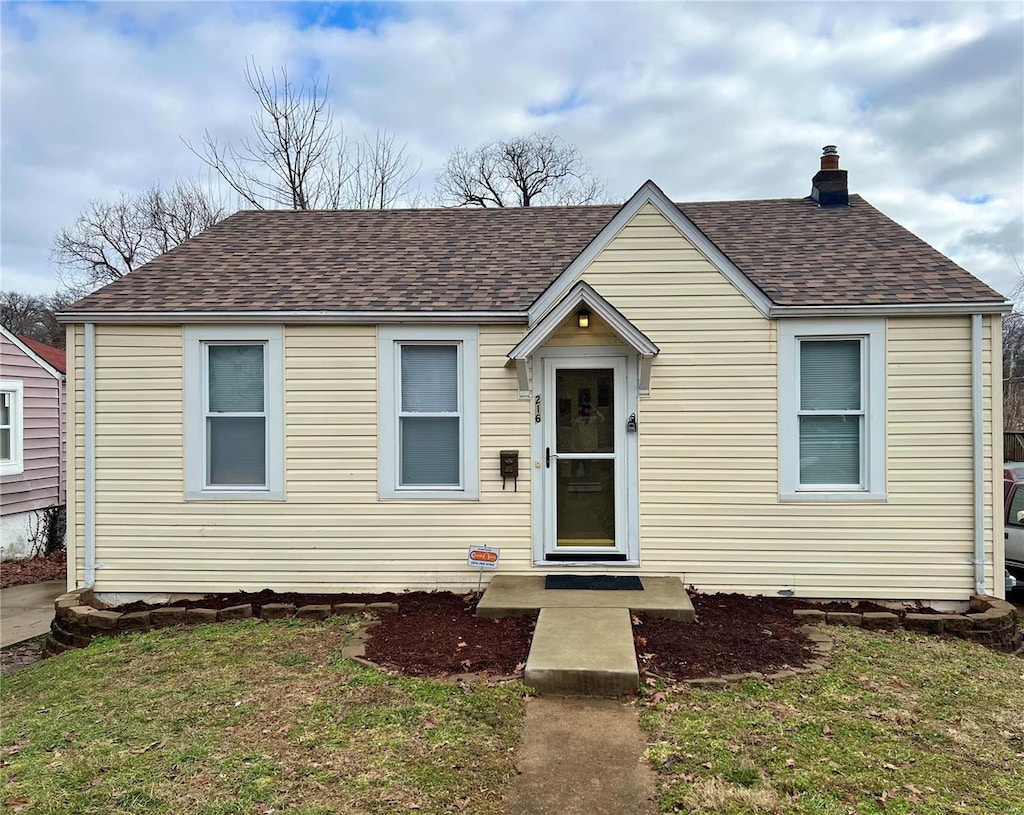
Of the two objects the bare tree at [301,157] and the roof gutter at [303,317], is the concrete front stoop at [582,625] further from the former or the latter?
the bare tree at [301,157]

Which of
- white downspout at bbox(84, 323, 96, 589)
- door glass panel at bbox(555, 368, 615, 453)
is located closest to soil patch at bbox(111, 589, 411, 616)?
white downspout at bbox(84, 323, 96, 589)

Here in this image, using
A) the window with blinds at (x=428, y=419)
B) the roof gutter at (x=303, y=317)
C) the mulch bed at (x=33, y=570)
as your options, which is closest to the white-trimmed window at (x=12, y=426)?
the mulch bed at (x=33, y=570)

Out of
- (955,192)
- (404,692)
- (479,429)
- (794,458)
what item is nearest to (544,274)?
(479,429)

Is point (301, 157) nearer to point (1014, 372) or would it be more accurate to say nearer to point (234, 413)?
point (234, 413)

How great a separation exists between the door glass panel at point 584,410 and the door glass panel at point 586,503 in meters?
0.19

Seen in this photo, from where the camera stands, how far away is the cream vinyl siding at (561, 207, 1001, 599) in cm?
619

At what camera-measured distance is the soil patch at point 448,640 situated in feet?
15.0

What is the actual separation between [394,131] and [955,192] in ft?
61.7

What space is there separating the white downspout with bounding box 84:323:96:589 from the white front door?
4959mm

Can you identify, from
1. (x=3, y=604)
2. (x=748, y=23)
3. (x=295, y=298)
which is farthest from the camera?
(x=748, y=23)

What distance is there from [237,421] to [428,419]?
215cm

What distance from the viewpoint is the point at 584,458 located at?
6555 mm

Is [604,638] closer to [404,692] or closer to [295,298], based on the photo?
[404,692]

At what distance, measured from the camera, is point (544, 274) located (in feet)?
23.7
